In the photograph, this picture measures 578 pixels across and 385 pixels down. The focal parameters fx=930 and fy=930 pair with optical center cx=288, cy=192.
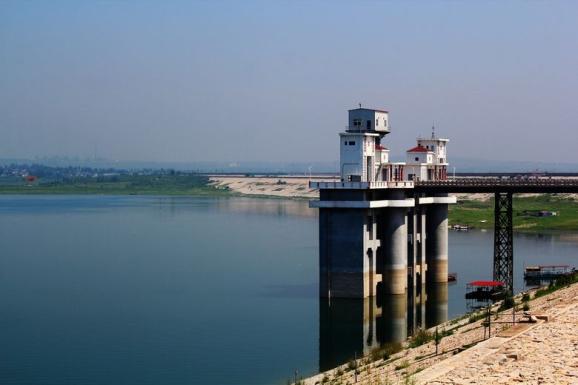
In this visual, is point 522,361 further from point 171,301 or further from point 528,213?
point 528,213

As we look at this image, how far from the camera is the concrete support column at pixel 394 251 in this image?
57000 mm

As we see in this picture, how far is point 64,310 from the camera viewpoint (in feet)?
171

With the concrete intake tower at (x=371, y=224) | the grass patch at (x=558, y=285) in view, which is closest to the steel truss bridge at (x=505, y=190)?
the concrete intake tower at (x=371, y=224)

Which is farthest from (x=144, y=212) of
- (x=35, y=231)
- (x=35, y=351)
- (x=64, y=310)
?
(x=35, y=351)

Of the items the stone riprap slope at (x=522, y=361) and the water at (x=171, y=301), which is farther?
the water at (x=171, y=301)

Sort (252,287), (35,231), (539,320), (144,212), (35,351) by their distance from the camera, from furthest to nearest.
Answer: (144,212) < (35,231) < (252,287) < (35,351) < (539,320)

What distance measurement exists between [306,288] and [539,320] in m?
28.4

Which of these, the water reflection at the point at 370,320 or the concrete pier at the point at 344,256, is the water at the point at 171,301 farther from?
the concrete pier at the point at 344,256

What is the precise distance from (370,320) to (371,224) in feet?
23.9

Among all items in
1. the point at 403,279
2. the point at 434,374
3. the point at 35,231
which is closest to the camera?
the point at 434,374

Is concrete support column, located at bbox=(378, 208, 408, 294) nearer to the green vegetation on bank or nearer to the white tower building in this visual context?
the white tower building

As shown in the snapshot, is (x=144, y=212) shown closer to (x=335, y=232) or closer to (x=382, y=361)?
(x=335, y=232)

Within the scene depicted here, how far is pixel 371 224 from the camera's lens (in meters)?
56.3

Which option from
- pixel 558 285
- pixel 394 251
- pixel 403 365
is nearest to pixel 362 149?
pixel 394 251
